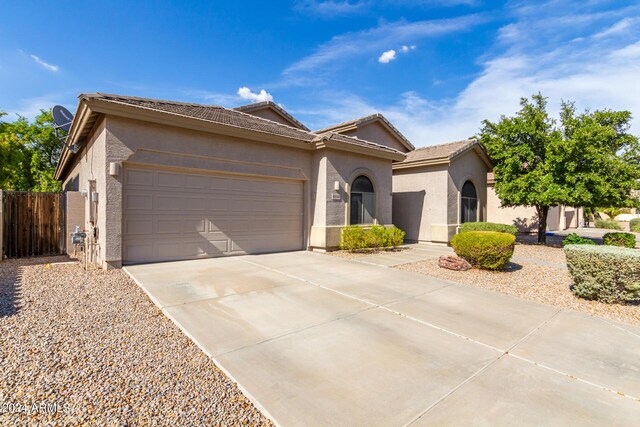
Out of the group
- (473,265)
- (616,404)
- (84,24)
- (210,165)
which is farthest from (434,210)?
(84,24)

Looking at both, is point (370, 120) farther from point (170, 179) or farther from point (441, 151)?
point (170, 179)

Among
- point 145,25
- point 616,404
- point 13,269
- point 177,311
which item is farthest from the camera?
point 145,25

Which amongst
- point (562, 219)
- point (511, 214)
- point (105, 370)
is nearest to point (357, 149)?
point (105, 370)

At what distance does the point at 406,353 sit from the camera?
3.73 m

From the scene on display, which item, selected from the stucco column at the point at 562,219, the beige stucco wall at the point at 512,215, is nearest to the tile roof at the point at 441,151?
the beige stucco wall at the point at 512,215

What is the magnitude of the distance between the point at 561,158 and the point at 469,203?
437cm

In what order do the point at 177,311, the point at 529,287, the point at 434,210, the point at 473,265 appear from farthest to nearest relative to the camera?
the point at 434,210 → the point at 473,265 → the point at 529,287 → the point at 177,311

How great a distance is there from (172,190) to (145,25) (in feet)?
19.9

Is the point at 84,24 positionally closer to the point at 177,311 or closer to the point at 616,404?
the point at 177,311

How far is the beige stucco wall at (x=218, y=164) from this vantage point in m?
7.84

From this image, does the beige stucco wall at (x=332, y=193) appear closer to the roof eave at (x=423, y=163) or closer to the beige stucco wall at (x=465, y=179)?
the roof eave at (x=423, y=163)

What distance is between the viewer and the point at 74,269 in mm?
7777

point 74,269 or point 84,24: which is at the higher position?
point 84,24

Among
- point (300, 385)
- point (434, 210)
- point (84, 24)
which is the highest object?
point (84, 24)
